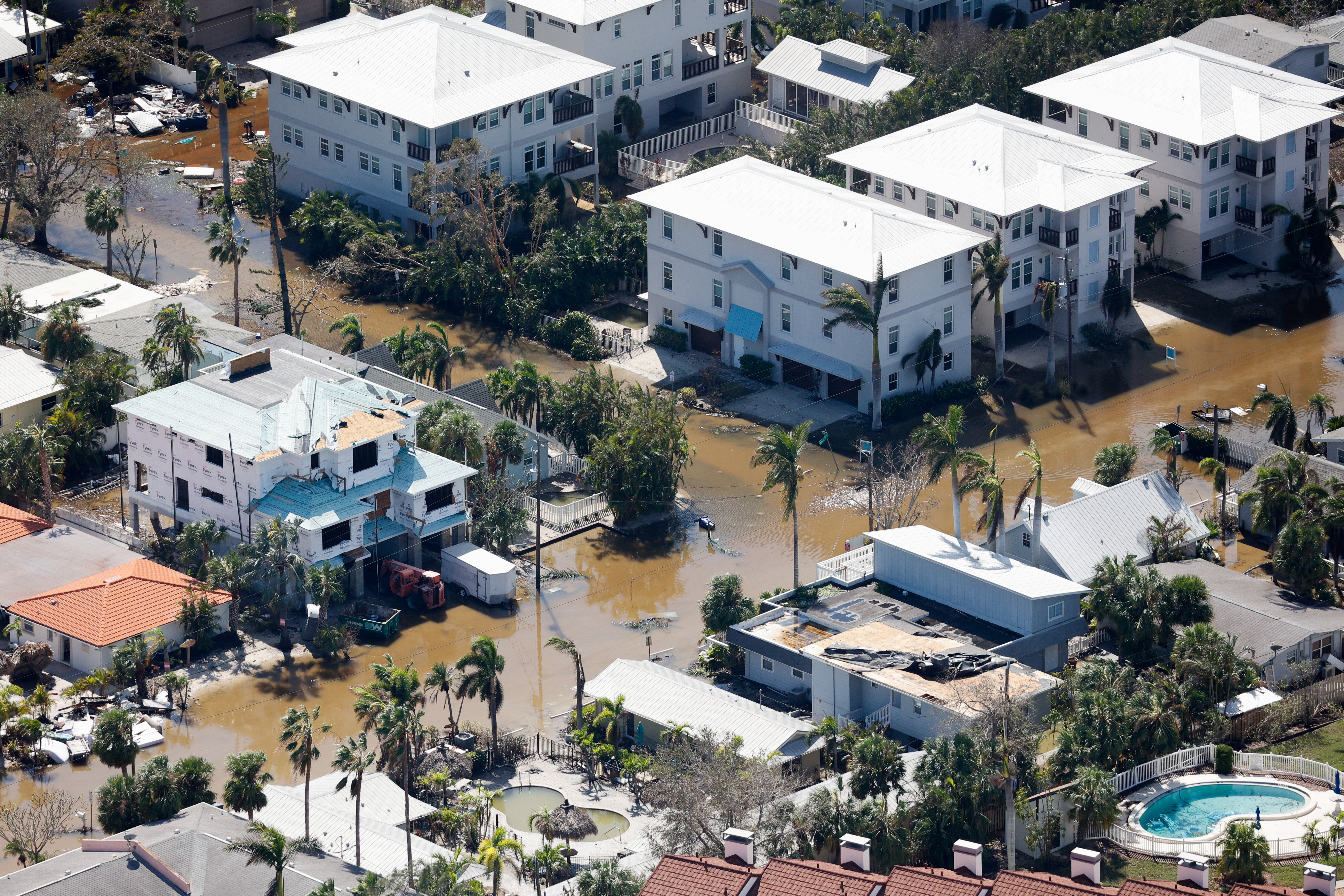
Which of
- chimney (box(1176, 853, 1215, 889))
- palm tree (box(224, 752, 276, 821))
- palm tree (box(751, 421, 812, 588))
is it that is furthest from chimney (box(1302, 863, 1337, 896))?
palm tree (box(751, 421, 812, 588))

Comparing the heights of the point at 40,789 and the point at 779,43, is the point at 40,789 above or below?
below

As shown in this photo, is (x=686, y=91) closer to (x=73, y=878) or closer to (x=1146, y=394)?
(x=1146, y=394)

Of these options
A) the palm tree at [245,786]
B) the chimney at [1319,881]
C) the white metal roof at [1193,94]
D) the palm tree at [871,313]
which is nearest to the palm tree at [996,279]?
the palm tree at [871,313]

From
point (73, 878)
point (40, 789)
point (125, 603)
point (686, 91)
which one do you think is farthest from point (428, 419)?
point (686, 91)

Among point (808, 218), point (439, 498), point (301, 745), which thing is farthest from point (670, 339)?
point (301, 745)

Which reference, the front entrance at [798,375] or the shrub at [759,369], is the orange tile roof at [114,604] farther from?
the front entrance at [798,375]

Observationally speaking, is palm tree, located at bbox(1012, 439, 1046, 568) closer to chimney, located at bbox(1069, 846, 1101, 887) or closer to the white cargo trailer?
the white cargo trailer

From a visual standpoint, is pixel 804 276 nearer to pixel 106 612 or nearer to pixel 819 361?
pixel 819 361
